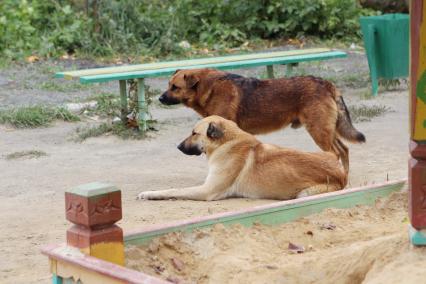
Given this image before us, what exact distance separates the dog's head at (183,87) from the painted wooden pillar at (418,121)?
4718 mm

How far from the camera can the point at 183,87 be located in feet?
28.9

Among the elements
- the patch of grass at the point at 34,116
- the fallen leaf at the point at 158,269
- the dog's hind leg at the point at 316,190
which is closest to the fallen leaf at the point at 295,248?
the fallen leaf at the point at 158,269

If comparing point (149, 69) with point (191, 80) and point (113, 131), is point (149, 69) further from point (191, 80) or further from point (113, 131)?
point (191, 80)

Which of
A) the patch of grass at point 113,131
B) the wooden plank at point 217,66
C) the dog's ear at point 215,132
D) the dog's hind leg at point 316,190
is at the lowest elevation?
the patch of grass at point 113,131

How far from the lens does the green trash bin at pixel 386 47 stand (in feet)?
42.0

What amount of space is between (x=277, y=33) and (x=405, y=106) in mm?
5769

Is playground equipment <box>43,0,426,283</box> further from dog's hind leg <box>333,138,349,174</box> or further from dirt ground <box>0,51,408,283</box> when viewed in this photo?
dog's hind leg <box>333,138,349,174</box>

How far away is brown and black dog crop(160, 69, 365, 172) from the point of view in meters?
8.30

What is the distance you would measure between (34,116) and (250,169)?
442 cm

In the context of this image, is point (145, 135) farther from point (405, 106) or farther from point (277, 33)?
point (277, 33)

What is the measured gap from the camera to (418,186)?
13.6 feet

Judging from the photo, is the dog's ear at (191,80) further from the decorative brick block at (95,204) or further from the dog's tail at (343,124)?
the decorative brick block at (95,204)

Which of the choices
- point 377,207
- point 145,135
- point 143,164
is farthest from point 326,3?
point 377,207

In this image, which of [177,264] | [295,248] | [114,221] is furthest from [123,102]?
[114,221]
